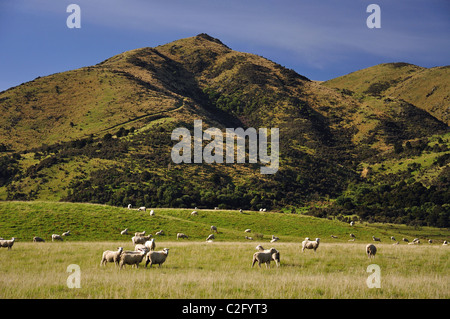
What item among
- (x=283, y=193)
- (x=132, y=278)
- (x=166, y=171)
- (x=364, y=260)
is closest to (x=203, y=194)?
(x=166, y=171)

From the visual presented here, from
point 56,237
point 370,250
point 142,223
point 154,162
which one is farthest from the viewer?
point 154,162

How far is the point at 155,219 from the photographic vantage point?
50.3 meters

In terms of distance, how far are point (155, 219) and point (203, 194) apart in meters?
Answer: 59.4

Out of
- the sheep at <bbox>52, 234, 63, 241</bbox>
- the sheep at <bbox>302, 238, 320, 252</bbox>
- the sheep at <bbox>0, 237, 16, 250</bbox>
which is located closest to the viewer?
the sheep at <bbox>0, 237, 16, 250</bbox>

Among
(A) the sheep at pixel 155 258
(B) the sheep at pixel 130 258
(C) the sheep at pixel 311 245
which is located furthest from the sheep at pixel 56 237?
(C) the sheep at pixel 311 245

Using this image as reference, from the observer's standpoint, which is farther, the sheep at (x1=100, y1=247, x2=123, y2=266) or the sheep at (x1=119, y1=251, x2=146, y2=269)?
the sheep at (x1=100, y1=247, x2=123, y2=266)

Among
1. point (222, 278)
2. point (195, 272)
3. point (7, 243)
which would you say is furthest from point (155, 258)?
point (7, 243)

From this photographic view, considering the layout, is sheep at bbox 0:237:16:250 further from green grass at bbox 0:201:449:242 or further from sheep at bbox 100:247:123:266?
green grass at bbox 0:201:449:242

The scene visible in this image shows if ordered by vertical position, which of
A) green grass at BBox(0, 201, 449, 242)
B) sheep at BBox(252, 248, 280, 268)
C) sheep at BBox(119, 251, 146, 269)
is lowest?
green grass at BBox(0, 201, 449, 242)

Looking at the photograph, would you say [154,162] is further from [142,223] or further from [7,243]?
[7,243]

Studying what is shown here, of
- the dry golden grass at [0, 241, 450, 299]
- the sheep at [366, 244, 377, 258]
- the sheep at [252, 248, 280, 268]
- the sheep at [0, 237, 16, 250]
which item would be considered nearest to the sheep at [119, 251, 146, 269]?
the dry golden grass at [0, 241, 450, 299]

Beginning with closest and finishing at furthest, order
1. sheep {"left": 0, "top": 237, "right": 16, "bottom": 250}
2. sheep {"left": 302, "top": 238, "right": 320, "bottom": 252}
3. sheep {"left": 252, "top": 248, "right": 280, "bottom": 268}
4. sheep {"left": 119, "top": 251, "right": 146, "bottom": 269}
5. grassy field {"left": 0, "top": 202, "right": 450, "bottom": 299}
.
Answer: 1. grassy field {"left": 0, "top": 202, "right": 450, "bottom": 299}
2. sheep {"left": 119, "top": 251, "right": 146, "bottom": 269}
3. sheep {"left": 252, "top": 248, "right": 280, "bottom": 268}
4. sheep {"left": 0, "top": 237, "right": 16, "bottom": 250}
5. sheep {"left": 302, "top": 238, "right": 320, "bottom": 252}

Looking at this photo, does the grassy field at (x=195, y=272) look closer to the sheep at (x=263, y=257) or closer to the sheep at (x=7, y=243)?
the sheep at (x=263, y=257)
